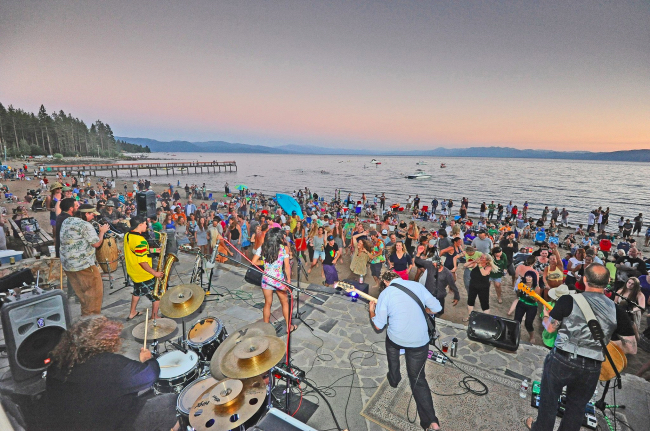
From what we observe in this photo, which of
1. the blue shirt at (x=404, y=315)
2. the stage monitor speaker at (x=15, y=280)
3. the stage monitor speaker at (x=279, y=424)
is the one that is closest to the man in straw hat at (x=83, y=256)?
the stage monitor speaker at (x=15, y=280)

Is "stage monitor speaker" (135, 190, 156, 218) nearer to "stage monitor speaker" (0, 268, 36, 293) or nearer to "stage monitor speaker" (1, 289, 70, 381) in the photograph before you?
"stage monitor speaker" (0, 268, 36, 293)

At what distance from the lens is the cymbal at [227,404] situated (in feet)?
8.66

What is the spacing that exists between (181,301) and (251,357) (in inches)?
68.1

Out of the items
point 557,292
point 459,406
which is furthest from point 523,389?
point 557,292

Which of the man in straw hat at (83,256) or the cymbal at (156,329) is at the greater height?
the man in straw hat at (83,256)

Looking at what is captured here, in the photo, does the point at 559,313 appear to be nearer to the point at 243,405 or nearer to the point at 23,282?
the point at 243,405

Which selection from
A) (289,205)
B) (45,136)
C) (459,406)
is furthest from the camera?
(45,136)

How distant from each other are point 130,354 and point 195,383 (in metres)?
2.48

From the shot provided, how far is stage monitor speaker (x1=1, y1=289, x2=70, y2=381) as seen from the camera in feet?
11.2

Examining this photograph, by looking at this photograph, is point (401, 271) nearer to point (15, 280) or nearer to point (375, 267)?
point (375, 267)

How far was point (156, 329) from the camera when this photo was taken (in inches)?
169

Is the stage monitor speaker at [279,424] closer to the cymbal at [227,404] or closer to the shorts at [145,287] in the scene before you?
the cymbal at [227,404]

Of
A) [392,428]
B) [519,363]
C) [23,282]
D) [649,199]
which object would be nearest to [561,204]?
[649,199]

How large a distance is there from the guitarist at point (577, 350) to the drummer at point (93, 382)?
4.07 metres
